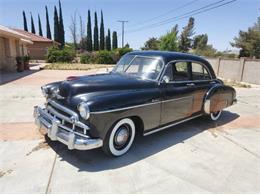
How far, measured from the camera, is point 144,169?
11.0ft

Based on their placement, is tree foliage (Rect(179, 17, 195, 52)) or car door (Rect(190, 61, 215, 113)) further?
tree foliage (Rect(179, 17, 195, 52))

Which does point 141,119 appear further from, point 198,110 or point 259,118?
point 259,118

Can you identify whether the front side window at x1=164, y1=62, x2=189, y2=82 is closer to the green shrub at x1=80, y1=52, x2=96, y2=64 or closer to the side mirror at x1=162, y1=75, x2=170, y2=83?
the side mirror at x1=162, y1=75, x2=170, y2=83

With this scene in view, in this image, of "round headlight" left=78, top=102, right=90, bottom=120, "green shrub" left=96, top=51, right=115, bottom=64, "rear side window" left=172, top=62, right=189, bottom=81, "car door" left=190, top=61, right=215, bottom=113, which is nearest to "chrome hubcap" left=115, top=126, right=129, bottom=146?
"round headlight" left=78, top=102, right=90, bottom=120

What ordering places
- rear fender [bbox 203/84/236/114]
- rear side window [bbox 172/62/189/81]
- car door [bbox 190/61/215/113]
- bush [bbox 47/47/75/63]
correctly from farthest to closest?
1. bush [bbox 47/47/75/63]
2. rear fender [bbox 203/84/236/114]
3. car door [bbox 190/61/215/113]
4. rear side window [bbox 172/62/189/81]

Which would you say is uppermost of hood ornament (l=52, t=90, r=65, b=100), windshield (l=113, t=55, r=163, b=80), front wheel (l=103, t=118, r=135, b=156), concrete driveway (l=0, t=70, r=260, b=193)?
windshield (l=113, t=55, r=163, b=80)

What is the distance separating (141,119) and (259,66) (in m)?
13.1

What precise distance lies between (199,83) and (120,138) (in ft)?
8.19

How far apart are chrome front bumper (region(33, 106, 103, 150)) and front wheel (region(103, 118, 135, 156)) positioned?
0.25 metres

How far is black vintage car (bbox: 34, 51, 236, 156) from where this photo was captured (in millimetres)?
3205

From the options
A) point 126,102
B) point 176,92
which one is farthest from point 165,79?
point 126,102

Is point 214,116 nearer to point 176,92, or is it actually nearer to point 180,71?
point 180,71

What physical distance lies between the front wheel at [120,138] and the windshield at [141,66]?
1087 mm

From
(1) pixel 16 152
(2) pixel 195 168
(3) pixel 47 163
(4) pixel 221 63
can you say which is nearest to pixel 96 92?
(3) pixel 47 163
